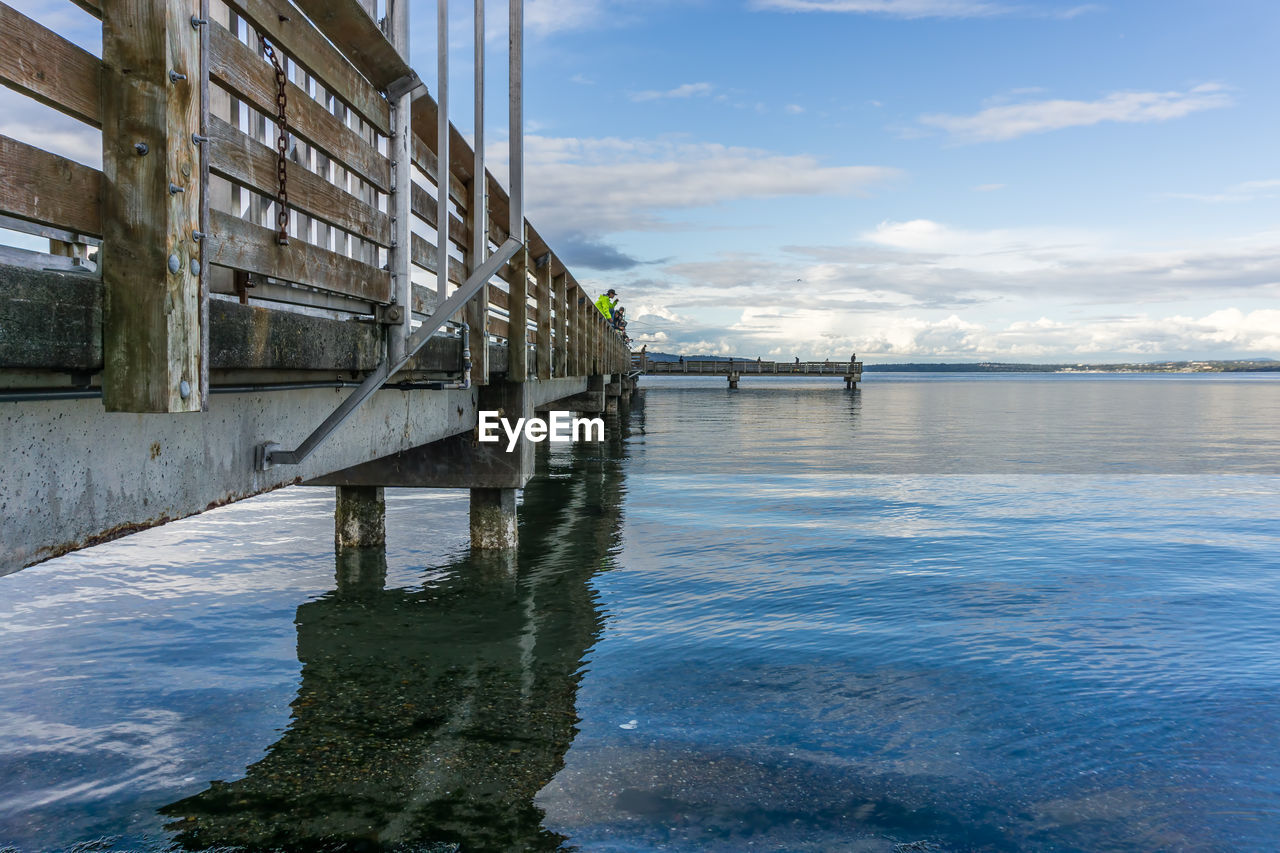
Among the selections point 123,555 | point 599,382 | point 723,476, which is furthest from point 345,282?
point 599,382

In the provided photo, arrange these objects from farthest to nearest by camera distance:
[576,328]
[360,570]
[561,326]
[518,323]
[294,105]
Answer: [576,328] → [561,326] → [518,323] → [360,570] → [294,105]

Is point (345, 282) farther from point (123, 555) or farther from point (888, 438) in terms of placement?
point (888, 438)

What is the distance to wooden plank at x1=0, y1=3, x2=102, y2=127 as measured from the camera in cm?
261

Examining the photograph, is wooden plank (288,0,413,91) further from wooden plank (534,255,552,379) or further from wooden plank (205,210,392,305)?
wooden plank (534,255,552,379)

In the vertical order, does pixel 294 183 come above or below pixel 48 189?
above

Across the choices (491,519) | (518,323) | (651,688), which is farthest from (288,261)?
(491,519)

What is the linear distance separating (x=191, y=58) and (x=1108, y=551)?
471 inches

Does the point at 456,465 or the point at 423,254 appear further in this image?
the point at 456,465

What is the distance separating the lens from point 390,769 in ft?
16.8

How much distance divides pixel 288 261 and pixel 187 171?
1212 millimetres

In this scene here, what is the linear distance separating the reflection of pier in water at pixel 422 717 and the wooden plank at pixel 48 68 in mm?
3226

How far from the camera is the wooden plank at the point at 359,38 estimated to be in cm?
477

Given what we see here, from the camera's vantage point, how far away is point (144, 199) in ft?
10.0

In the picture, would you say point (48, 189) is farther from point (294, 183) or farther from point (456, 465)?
point (456, 465)
